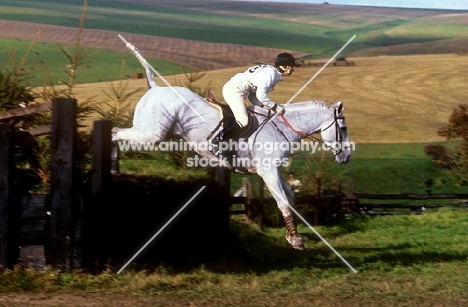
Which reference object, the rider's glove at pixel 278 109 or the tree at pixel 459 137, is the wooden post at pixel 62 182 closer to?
the rider's glove at pixel 278 109

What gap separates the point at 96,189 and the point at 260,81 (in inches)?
97.1

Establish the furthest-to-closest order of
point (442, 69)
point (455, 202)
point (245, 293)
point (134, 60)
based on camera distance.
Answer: point (442, 69)
point (134, 60)
point (455, 202)
point (245, 293)

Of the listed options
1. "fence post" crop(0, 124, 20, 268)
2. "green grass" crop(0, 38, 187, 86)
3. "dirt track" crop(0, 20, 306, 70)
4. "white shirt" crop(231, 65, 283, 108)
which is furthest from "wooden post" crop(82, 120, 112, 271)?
"dirt track" crop(0, 20, 306, 70)

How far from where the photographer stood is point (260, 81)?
10.0 metres

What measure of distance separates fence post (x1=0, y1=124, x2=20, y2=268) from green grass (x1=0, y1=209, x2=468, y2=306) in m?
0.33

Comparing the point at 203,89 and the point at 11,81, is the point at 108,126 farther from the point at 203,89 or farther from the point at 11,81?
the point at 203,89

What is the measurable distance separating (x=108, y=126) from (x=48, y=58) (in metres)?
25.9

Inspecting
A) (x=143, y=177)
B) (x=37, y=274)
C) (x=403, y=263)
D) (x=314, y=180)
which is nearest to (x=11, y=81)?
(x=143, y=177)

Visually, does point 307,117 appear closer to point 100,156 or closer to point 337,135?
point 337,135

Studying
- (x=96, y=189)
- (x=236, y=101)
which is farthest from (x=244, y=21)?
(x=96, y=189)

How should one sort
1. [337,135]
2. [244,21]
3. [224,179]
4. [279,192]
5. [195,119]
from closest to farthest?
[279,192] → [195,119] → [337,135] → [224,179] → [244,21]

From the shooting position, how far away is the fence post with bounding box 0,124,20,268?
10.2 meters

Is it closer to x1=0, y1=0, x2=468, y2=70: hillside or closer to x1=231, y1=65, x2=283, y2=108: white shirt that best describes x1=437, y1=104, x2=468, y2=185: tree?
x1=0, y1=0, x2=468, y2=70: hillside

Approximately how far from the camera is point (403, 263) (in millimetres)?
12367
